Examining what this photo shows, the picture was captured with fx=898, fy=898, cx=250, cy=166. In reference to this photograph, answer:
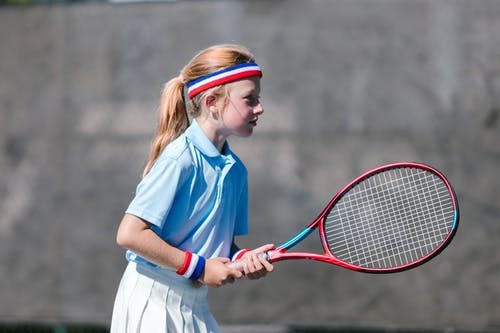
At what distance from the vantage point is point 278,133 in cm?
A: 400

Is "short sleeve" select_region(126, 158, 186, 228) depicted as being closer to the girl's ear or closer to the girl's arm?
the girl's arm

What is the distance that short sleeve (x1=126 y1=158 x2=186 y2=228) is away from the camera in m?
2.22

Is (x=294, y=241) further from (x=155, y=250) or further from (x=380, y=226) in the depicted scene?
(x=380, y=226)

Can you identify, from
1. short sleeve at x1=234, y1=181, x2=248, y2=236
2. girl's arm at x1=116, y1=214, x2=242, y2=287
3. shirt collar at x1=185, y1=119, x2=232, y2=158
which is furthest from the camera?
short sleeve at x1=234, y1=181, x2=248, y2=236

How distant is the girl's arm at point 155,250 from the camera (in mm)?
2211

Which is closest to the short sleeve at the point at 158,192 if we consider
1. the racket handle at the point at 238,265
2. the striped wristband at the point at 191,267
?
the striped wristband at the point at 191,267

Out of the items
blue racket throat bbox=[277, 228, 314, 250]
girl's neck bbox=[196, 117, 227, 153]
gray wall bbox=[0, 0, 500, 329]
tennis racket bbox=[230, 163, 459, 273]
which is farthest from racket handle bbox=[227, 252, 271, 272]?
gray wall bbox=[0, 0, 500, 329]

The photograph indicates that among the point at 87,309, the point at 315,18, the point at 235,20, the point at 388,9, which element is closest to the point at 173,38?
the point at 235,20

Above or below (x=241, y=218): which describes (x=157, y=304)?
→ below

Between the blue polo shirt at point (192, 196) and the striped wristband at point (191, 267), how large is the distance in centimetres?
9

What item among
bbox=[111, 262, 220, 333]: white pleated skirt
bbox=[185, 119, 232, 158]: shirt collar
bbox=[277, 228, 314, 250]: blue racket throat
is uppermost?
bbox=[185, 119, 232, 158]: shirt collar

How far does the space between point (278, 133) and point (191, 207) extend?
5.62 feet

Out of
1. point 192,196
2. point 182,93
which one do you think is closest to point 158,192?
point 192,196

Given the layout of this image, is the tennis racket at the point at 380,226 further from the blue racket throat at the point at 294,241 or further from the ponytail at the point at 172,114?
the ponytail at the point at 172,114
